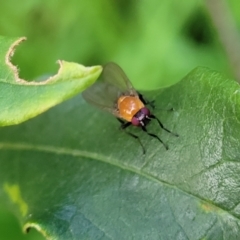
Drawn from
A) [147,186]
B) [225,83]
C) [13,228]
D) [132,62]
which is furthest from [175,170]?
[132,62]

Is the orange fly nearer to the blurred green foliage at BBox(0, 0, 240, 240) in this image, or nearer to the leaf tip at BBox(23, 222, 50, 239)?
the leaf tip at BBox(23, 222, 50, 239)

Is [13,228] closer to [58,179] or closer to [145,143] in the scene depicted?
[58,179]

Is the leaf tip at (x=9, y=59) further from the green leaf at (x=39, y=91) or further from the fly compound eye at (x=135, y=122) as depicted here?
the fly compound eye at (x=135, y=122)

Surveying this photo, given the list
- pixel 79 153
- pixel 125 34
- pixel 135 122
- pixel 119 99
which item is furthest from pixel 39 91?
pixel 125 34

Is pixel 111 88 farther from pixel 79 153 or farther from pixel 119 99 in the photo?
pixel 79 153

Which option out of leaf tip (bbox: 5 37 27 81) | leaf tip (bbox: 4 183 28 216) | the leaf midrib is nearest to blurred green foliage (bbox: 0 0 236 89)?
the leaf midrib
